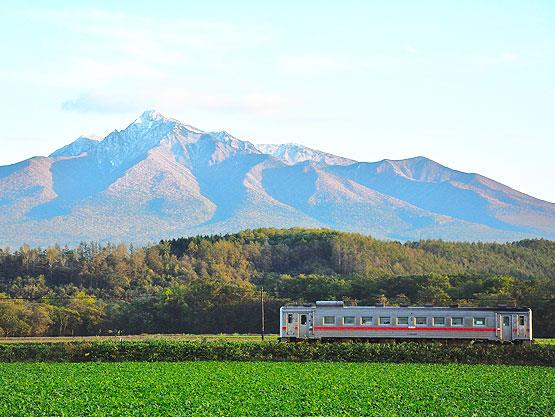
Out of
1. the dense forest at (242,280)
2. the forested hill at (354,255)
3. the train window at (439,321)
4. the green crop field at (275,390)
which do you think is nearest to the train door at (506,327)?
the train window at (439,321)

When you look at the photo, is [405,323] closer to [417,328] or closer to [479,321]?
[417,328]

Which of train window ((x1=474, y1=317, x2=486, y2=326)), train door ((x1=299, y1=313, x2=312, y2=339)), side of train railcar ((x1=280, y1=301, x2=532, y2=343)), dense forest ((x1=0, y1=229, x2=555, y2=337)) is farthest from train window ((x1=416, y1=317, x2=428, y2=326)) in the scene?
dense forest ((x1=0, y1=229, x2=555, y2=337))

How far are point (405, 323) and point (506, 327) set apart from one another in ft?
16.9

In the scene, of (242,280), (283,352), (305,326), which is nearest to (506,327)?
(305,326)

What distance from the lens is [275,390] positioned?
2791cm

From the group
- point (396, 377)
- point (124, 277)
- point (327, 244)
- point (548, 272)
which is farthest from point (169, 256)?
point (396, 377)

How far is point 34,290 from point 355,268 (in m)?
34.9

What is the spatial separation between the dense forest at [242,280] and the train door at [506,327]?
15574 millimetres

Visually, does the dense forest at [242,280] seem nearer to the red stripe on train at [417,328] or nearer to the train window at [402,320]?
the red stripe on train at [417,328]

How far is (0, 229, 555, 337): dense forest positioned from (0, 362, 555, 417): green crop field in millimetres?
27755

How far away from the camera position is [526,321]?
46281mm

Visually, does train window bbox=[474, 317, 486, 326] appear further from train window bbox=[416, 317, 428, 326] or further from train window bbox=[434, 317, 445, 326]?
train window bbox=[416, 317, 428, 326]

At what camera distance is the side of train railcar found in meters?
46.1

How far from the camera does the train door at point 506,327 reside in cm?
4603
